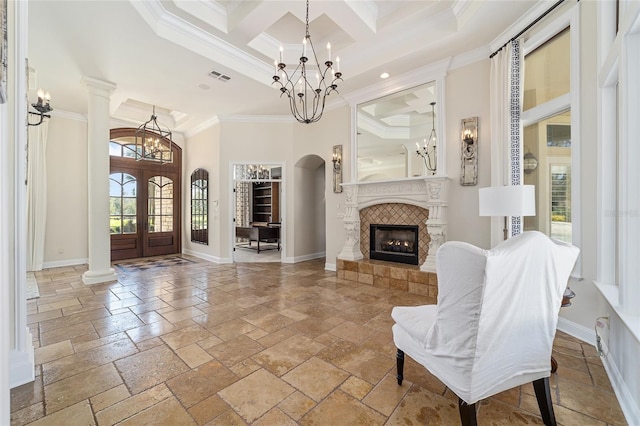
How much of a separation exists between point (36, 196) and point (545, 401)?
7879 millimetres

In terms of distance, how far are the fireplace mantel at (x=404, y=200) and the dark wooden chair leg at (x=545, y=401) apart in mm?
2456

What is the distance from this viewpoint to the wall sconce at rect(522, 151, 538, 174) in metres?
3.29

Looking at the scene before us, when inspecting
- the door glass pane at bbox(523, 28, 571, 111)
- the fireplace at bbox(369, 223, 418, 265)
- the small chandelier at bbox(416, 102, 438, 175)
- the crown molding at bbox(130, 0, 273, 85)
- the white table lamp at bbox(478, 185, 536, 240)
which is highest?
the crown molding at bbox(130, 0, 273, 85)

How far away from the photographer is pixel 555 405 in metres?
1.74

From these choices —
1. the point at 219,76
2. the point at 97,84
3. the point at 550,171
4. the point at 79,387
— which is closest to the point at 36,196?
the point at 97,84

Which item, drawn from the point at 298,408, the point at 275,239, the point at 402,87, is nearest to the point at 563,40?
the point at 402,87

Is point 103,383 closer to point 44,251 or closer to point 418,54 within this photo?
point 418,54

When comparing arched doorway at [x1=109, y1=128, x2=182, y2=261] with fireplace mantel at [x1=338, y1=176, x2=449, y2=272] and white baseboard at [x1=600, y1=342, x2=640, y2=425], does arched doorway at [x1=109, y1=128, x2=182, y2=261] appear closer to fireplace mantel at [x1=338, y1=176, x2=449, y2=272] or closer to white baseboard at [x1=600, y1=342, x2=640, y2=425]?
fireplace mantel at [x1=338, y1=176, x2=449, y2=272]

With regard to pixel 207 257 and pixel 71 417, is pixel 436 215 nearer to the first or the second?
pixel 71 417

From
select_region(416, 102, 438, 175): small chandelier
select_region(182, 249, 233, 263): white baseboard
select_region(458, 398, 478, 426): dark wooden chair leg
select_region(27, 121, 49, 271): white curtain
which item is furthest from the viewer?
select_region(182, 249, 233, 263): white baseboard

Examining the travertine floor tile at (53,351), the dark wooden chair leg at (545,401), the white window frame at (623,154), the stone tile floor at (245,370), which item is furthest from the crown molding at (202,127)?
the dark wooden chair leg at (545,401)

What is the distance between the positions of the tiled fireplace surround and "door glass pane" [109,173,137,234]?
5.31 meters

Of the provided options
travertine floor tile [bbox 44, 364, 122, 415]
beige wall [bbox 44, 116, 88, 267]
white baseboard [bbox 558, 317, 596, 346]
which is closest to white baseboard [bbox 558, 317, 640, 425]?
white baseboard [bbox 558, 317, 596, 346]

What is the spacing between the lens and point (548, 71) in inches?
124
